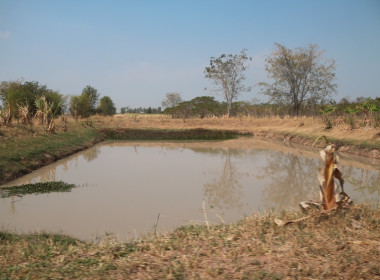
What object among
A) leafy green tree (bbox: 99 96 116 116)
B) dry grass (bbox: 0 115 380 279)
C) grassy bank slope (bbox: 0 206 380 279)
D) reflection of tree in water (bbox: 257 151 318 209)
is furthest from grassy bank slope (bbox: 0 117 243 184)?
leafy green tree (bbox: 99 96 116 116)

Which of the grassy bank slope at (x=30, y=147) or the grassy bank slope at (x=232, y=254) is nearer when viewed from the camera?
the grassy bank slope at (x=232, y=254)

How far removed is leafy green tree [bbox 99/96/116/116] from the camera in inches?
1824

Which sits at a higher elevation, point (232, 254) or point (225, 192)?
point (232, 254)

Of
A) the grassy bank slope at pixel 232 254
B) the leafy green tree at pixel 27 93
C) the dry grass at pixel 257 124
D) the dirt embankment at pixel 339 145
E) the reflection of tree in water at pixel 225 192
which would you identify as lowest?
the reflection of tree in water at pixel 225 192

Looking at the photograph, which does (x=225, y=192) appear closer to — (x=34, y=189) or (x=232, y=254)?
(x=232, y=254)

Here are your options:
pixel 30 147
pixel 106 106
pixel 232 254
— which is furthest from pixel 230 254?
pixel 106 106

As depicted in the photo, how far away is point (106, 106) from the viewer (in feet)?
155

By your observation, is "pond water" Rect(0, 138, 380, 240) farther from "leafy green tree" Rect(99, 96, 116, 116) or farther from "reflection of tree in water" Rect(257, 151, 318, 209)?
"leafy green tree" Rect(99, 96, 116, 116)

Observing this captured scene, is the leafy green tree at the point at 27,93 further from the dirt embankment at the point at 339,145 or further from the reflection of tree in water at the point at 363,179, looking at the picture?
the reflection of tree in water at the point at 363,179

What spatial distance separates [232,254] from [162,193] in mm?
4191

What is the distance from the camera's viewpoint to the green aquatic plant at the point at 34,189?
23.7 ft

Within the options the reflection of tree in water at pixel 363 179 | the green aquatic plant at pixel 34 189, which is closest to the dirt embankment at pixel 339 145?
the reflection of tree in water at pixel 363 179

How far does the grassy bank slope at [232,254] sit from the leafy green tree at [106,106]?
4351 centimetres

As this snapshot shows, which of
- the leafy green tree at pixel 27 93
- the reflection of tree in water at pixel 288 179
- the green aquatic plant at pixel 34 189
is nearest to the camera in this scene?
the reflection of tree in water at pixel 288 179
